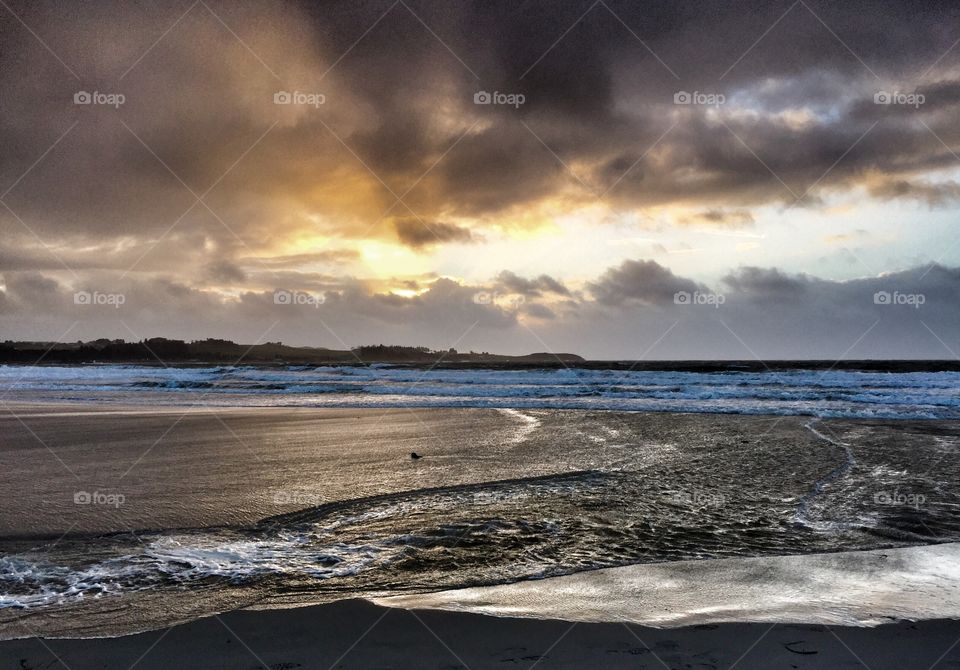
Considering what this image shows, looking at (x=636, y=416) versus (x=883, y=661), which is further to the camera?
(x=636, y=416)

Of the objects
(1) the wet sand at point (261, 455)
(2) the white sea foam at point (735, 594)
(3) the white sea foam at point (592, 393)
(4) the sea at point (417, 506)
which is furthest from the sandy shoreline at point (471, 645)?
(3) the white sea foam at point (592, 393)

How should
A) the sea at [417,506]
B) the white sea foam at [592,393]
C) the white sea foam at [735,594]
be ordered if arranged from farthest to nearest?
the white sea foam at [592,393]
the sea at [417,506]
the white sea foam at [735,594]

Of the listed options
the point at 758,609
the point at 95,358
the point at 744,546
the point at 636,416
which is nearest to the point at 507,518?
the point at 744,546

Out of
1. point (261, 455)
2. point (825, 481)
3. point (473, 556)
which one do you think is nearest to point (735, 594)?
point (473, 556)

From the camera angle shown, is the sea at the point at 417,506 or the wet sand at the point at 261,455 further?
the wet sand at the point at 261,455

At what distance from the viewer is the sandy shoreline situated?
9.88 ft

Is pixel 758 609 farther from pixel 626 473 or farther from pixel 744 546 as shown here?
pixel 626 473

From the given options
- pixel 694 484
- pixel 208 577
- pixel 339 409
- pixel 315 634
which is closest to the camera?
pixel 315 634

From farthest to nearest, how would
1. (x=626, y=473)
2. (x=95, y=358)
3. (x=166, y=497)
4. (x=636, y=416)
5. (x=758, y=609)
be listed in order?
(x=95, y=358), (x=636, y=416), (x=626, y=473), (x=166, y=497), (x=758, y=609)

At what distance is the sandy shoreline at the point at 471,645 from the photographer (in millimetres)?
3012

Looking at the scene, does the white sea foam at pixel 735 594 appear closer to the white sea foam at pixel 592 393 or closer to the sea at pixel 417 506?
the sea at pixel 417 506

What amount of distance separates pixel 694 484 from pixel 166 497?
6307 mm

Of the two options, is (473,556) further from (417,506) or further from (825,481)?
(825,481)

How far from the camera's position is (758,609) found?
3.69m
